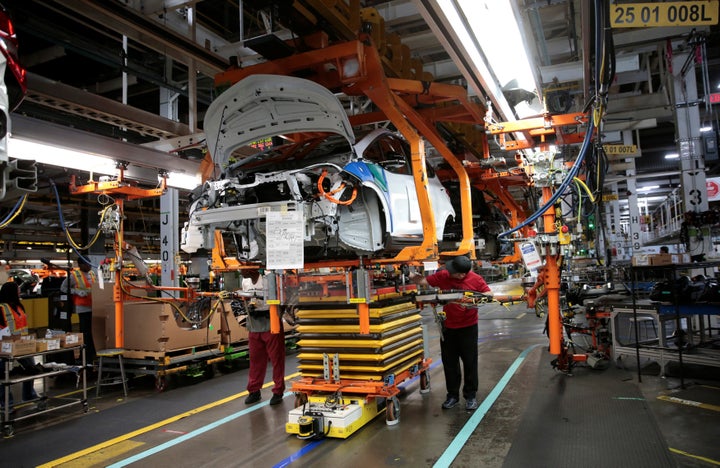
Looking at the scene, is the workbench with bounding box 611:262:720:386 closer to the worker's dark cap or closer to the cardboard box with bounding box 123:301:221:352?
the worker's dark cap

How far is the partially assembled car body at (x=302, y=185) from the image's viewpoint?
3971 mm

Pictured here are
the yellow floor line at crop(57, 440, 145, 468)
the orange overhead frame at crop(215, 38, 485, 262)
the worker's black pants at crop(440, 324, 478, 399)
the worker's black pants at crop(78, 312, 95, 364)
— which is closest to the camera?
the orange overhead frame at crop(215, 38, 485, 262)

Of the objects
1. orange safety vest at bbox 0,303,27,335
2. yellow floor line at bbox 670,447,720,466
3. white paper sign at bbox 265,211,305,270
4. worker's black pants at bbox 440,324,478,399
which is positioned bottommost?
yellow floor line at bbox 670,447,720,466

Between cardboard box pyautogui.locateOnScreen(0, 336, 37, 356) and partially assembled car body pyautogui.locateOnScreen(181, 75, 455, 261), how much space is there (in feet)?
7.14

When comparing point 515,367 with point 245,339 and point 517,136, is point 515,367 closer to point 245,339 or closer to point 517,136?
point 517,136

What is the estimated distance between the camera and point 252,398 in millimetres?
5500

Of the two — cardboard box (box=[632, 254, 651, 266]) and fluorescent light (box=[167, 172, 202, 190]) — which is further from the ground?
fluorescent light (box=[167, 172, 202, 190])

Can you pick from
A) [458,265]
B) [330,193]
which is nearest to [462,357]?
[458,265]

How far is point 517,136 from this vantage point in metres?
5.74

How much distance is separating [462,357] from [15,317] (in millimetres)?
5379

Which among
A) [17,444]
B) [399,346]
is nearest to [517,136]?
[399,346]

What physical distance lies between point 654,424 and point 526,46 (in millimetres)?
3408

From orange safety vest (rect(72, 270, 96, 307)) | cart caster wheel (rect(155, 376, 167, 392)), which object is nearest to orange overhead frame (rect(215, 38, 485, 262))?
cart caster wheel (rect(155, 376, 167, 392))

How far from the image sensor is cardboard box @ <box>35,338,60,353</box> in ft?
17.0
